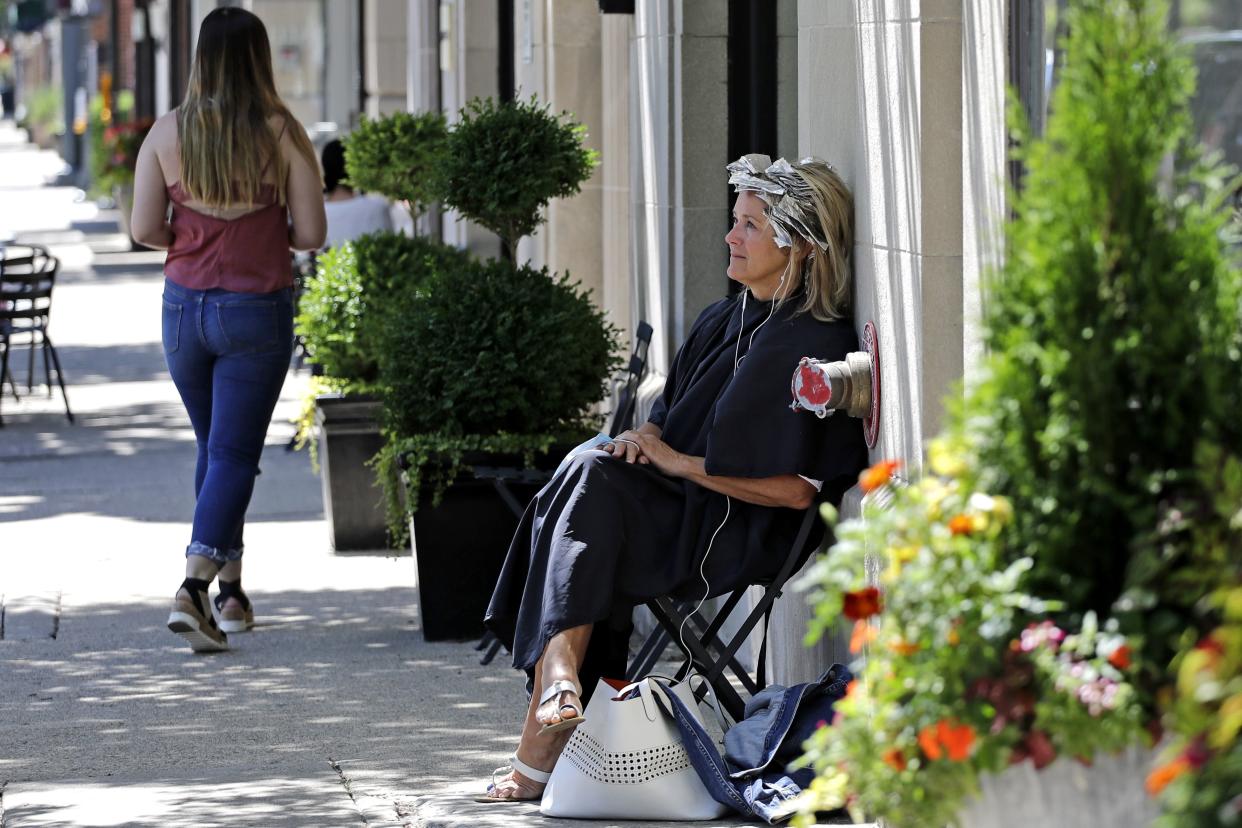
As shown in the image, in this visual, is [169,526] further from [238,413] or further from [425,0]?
[425,0]

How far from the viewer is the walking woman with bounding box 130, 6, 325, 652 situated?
6.86 meters

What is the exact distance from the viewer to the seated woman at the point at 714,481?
4.98m

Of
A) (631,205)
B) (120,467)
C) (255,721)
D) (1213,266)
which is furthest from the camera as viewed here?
(120,467)

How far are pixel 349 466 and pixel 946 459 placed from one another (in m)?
5.94

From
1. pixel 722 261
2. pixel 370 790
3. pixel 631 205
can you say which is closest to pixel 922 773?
pixel 370 790

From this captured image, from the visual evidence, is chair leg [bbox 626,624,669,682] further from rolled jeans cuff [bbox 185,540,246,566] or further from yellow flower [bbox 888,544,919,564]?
yellow flower [bbox 888,544,919,564]

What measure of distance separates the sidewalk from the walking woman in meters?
0.44

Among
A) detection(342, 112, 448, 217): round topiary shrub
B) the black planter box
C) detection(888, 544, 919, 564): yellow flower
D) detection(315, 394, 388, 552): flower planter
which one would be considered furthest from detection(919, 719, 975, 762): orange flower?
detection(342, 112, 448, 217): round topiary shrub

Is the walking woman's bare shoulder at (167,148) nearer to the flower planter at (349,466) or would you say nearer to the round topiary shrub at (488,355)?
the round topiary shrub at (488,355)

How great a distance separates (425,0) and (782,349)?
831cm

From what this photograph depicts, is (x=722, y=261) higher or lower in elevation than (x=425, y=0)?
lower

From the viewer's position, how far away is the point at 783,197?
17.4 ft

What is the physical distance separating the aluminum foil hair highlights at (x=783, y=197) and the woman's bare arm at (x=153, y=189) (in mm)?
2434

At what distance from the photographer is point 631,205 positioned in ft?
26.3
